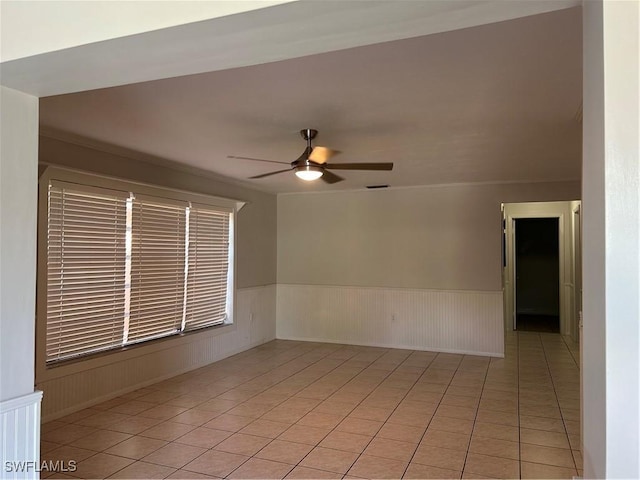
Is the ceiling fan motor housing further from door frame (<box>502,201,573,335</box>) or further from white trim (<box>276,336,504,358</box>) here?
door frame (<box>502,201,573,335</box>)

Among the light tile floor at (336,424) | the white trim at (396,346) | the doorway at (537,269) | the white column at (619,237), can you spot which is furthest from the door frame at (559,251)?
the white column at (619,237)

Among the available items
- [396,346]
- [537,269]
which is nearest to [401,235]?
[396,346]

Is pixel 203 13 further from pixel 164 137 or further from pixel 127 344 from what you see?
pixel 127 344

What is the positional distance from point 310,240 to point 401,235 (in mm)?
1520

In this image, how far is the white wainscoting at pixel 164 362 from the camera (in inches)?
150

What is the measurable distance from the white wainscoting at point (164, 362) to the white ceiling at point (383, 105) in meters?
2.13

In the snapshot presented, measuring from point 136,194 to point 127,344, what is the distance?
1536 mm

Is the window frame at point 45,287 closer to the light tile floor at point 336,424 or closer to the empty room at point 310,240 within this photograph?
the empty room at point 310,240

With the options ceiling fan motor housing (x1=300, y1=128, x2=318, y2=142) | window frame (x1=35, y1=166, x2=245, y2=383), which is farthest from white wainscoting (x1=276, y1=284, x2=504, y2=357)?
ceiling fan motor housing (x1=300, y1=128, x2=318, y2=142)

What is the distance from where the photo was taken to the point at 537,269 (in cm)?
988

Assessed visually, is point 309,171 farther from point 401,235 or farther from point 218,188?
point 401,235

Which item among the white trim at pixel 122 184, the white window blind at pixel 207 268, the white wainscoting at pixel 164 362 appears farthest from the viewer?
the white window blind at pixel 207 268

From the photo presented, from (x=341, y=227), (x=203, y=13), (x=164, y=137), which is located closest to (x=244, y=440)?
(x=164, y=137)

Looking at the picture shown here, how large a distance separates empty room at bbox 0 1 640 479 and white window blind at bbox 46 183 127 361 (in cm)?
2
